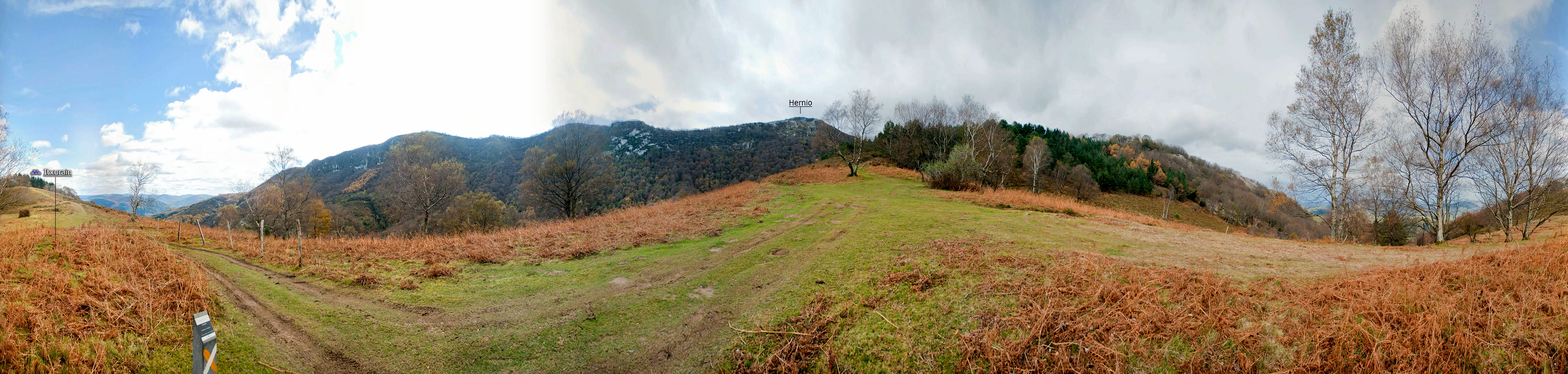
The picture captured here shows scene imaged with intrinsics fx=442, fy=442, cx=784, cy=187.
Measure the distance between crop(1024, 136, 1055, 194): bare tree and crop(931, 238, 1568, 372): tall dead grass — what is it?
1511 inches

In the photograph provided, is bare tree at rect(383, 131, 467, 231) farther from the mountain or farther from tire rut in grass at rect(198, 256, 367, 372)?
tire rut in grass at rect(198, 256, 367, 372)

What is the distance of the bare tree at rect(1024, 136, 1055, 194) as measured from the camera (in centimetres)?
4150

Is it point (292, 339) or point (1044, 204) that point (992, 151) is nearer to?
point (1044, 204)

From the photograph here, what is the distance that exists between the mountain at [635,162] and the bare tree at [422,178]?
752 centimetres

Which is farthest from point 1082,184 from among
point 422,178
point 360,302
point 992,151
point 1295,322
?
point 422,178

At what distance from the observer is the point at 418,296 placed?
5.94 metres

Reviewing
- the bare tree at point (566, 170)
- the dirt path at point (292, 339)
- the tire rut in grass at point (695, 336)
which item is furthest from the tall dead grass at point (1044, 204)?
the bare tree at point (566, 170)

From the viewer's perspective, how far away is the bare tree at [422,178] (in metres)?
23.0

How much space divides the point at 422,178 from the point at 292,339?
75.9ft

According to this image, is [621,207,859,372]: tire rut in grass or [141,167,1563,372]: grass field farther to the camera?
[621,207,859,372]: tire rut in grass

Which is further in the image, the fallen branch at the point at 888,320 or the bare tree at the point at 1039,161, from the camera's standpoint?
the bare tree at the point at 1039,161

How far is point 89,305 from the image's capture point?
4.25 meters

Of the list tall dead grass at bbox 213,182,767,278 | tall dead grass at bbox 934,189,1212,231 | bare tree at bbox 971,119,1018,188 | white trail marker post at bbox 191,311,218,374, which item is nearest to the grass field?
tall dead grass at bbox 213,182,767,278

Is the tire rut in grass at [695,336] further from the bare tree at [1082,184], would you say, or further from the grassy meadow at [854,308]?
the bare tree at [1082,184]
